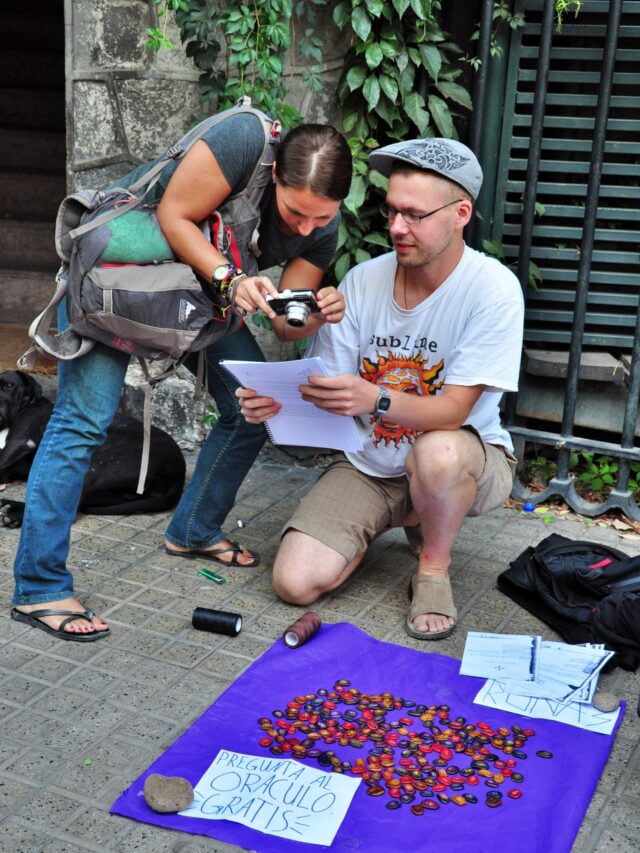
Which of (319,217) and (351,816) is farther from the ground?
(319,217)

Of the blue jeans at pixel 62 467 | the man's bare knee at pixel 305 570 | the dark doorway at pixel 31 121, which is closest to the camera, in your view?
the blue jeans at pixel 62 467

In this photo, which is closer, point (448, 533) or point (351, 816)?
point (351, 816)

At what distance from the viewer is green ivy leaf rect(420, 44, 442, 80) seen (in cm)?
436

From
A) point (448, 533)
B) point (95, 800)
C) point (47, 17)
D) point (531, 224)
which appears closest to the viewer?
point (95, 800)

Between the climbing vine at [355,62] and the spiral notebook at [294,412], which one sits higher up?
the climbing vine at [355,62]

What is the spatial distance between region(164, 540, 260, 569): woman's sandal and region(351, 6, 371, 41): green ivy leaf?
210 cm

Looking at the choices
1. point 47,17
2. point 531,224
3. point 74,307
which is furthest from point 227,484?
point 47,17

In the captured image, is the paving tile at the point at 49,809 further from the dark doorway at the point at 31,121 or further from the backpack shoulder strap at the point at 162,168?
the dark doorway at the point at 31,121

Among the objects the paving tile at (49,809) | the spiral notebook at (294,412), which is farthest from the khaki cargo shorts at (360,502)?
the paving tile at (49,809)

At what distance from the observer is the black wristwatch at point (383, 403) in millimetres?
3385

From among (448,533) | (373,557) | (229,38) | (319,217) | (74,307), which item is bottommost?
(373,557)

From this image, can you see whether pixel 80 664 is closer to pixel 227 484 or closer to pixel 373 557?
pixel 227 484

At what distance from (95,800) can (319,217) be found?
1784mm

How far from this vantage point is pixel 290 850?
240 centimetres
